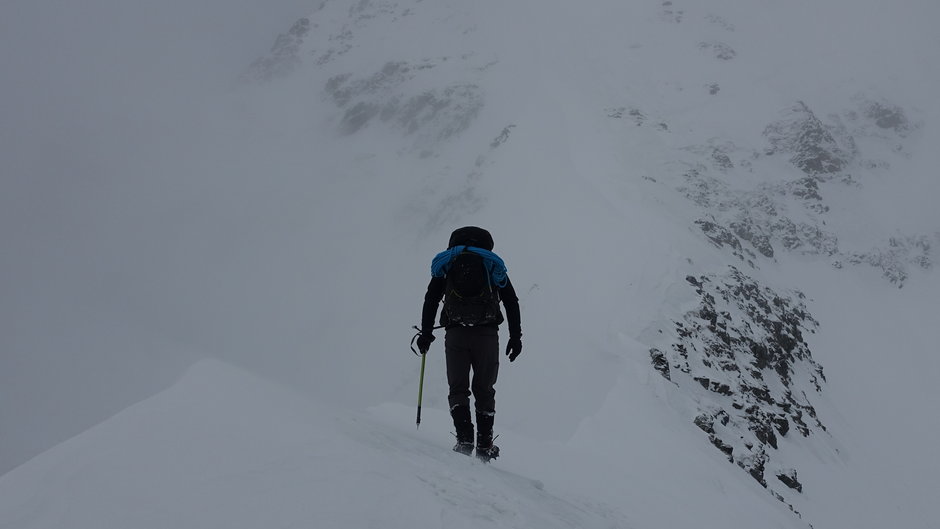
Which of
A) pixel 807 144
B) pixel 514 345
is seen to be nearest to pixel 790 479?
pixel 514 345

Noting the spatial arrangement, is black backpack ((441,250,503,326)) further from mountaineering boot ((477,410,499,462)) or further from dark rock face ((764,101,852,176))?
dark rock face ((764,101,852,176))

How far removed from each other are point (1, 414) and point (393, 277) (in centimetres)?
3287

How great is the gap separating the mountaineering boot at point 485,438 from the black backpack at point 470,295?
33.6 inches

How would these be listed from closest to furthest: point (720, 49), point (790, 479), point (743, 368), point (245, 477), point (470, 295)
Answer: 1. point (245, 477)
2. point (470, 295)
3. point (790, 479)
4. point (743, 368)
5. point (720, 49)

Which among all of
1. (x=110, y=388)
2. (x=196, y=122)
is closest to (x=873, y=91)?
(x=110, y=388)

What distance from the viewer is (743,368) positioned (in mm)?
16688

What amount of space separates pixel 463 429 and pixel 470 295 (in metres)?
1.21

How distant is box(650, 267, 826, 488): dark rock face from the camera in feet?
42.2

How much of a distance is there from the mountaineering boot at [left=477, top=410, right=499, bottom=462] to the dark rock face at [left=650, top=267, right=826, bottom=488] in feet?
27.3

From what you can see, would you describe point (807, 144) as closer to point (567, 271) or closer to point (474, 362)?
point (567, 271)

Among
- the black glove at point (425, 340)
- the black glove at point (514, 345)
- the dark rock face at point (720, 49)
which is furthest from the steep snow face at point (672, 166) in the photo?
the black glove at point (425, 340)

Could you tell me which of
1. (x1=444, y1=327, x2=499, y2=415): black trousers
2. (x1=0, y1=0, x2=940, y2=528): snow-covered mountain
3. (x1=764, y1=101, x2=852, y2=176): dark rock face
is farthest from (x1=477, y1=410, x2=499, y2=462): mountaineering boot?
(x1=764, y1=101, x2=852, y2=176): dark rock face

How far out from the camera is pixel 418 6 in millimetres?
71938

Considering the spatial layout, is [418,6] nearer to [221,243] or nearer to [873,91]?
[221,243]
